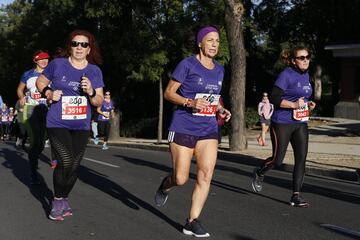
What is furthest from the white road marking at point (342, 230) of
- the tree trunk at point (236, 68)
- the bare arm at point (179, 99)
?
the tree trunk at point (236, 68)

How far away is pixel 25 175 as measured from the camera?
34.0 feet

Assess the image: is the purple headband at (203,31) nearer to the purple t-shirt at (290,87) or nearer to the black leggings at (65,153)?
the black leggings at (65,153)

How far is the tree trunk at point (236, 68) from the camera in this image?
54.5 ft

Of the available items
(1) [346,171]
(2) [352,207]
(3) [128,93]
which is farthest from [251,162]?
(3) [128,93]

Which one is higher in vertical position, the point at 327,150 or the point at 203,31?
the point at 203,31

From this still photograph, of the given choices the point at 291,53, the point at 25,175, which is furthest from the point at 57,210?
the point at 25,175

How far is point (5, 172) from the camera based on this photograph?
427 inches

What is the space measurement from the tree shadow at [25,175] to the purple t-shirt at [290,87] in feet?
10.3

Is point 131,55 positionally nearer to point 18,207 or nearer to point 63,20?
point 63,20

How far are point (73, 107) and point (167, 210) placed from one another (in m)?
1.76

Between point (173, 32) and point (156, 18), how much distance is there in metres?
1.17

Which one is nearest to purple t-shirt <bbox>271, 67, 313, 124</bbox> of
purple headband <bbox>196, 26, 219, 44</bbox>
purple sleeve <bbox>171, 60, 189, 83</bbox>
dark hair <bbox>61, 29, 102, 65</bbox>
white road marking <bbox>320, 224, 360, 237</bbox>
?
white road marking <bbox>320, 224, 360, 237</bbox>

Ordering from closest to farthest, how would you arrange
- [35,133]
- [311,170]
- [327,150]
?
[35,133], [311,170], [327,150]

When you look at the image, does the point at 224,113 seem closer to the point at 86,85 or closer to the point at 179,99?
the point at 179,99
